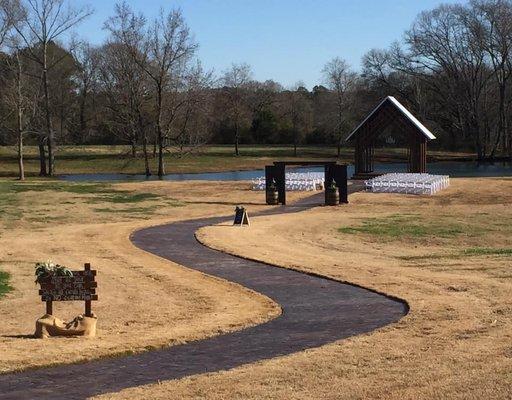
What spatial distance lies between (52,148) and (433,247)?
4769cm

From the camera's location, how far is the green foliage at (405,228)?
89.5ft

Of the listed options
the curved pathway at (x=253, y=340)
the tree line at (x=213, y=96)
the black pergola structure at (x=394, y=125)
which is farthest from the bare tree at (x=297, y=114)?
A: the curved pathway at (x=253, y=340)

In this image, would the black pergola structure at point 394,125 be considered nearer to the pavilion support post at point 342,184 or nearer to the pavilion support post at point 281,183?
the pavilion support post at point 342,184

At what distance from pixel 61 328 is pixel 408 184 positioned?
3419 cm

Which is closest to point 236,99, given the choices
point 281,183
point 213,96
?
point 213,96

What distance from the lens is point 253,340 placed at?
11.7 meters

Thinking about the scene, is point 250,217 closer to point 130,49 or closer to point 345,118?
point 130,49

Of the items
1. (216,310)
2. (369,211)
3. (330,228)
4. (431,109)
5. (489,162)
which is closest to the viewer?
(216,310)

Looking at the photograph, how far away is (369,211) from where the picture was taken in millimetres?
36031

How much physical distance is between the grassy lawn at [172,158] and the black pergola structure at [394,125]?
24.9 meters

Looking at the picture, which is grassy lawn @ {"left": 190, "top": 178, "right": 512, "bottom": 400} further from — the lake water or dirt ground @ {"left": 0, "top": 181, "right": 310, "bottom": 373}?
the lake water

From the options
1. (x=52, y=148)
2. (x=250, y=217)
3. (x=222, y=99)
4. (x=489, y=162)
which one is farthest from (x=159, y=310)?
(x=222, y=99)

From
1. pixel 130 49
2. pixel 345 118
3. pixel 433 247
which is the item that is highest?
pixel 130 49

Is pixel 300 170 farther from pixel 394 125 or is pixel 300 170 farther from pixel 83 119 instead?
pixel 83 119
